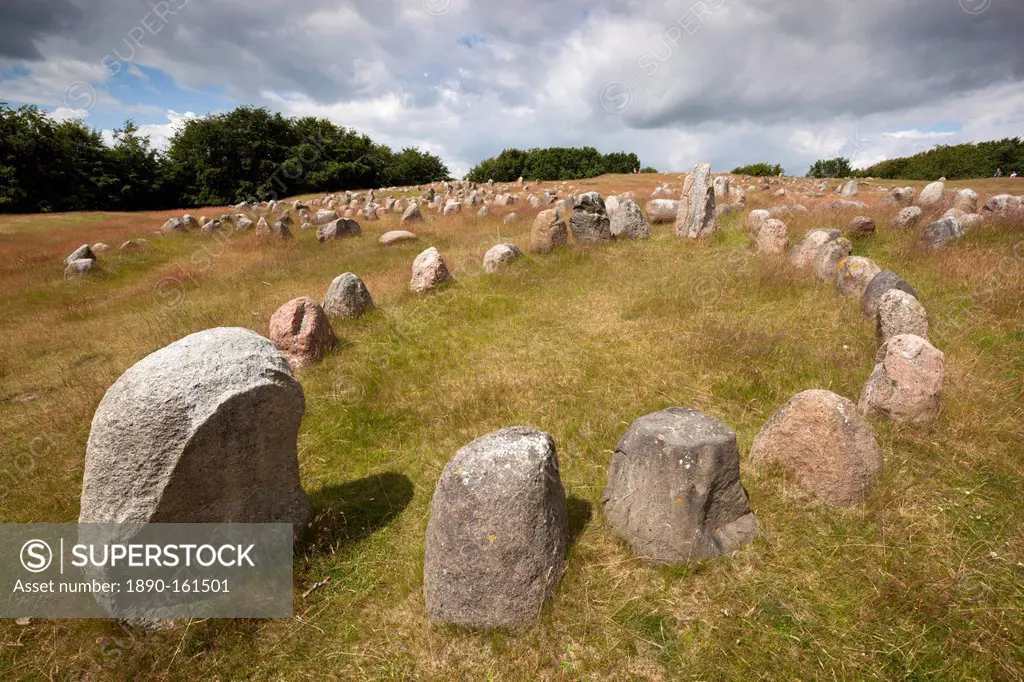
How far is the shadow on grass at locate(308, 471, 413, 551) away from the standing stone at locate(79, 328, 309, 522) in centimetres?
66

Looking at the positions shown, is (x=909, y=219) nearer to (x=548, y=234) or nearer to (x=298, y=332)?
(x=548, y=234)

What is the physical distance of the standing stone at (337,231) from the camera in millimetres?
17250

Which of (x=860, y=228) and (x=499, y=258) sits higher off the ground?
(x=860, y=228)

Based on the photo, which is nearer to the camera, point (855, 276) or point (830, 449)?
point (830, 449)

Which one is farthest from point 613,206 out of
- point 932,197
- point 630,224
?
point 932,197

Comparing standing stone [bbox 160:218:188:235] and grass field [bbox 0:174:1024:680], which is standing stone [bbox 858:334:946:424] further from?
standing stone [bbox 160:218:188:235]

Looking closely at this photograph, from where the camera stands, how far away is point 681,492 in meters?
3.49

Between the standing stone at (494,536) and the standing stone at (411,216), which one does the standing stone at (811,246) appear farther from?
the standing stone at (411,216)

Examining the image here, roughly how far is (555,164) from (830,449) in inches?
2121

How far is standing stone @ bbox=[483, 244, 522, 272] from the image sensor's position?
10.9m

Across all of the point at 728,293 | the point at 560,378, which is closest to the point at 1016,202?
the point at 728,293

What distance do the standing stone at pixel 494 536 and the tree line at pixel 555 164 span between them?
52.6 meters

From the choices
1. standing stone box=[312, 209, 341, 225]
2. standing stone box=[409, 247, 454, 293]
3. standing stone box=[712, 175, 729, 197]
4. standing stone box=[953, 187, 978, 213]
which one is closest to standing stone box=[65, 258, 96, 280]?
standing stone box=[312, 209, 341, 225]

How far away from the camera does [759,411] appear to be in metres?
5.56
